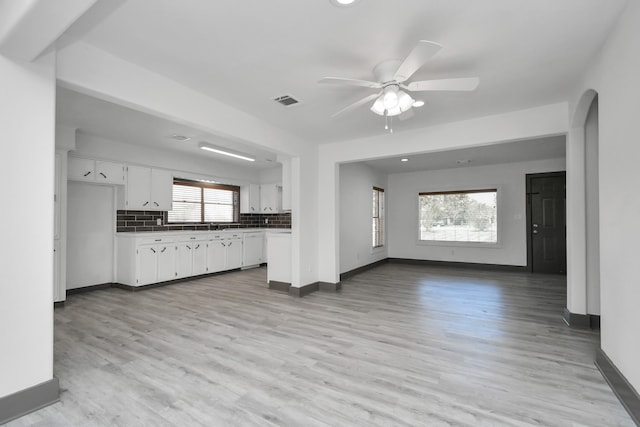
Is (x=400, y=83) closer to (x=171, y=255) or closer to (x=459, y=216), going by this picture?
(x=171, y=255)

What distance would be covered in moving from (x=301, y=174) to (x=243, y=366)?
120 inches

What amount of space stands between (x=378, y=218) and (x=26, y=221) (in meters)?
6.92

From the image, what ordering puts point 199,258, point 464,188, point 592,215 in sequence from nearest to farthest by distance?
point 592,215 → point 199,258 → point 464,188

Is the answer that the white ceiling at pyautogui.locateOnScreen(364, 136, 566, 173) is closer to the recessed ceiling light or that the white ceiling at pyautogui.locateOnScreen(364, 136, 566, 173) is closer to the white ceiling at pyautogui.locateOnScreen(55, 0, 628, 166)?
the white ceiling at pyautogui.locateOnScreen(55, 0, 628, 166)

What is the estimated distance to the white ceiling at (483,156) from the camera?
5.29m

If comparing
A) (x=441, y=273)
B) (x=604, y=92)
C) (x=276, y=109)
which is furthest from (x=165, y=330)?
(x=441, y=273)

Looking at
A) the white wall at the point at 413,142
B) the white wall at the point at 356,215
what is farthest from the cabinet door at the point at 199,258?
the white wall at the point at 356,215

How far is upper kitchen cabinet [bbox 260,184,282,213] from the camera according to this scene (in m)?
7.54

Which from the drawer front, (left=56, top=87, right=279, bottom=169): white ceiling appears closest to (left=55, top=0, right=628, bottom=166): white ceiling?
(left=56, top=87, right=279, bottom=169): white ceiling

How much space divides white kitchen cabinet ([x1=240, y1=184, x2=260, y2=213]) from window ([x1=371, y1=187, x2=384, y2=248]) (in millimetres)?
3030

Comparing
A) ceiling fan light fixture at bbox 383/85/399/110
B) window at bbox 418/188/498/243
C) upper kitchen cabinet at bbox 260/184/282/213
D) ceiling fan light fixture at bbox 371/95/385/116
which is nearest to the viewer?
ceiling fan light fixture at bbox 383/85/399/110

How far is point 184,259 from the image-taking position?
5.77 metres

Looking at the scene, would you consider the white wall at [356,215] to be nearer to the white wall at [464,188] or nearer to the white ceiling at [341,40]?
the white wall at [464,188]

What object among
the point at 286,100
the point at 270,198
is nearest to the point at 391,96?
the point at 286,100
